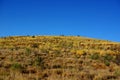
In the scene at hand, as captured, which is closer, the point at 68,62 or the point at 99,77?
the point at 99,77

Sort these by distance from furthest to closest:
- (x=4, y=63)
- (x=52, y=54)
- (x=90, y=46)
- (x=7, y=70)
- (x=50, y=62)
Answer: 1. (x=90, y=46)
2. (x=52, y=54)
3. (x=50, y=62)
4. (x=4, y=63)
5. (x=7, y=70)

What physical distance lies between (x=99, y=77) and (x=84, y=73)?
1.13 m

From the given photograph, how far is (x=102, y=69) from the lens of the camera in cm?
2347

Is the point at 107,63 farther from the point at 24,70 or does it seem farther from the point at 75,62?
the point at 24,70

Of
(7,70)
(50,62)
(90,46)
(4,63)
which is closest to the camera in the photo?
(7,70)

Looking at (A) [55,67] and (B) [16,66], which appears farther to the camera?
(A) [55,67]

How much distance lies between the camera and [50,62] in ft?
81.6

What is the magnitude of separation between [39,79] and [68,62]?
643cm

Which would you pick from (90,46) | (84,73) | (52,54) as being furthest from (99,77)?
(90,46)

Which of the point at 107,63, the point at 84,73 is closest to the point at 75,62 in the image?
the point at 107,63

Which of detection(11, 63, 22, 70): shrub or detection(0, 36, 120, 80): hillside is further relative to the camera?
detection(11, 63, 22, 70): shrub

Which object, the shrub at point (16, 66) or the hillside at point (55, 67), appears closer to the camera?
the hillside at point (55, 67)

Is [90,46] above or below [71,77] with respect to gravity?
above

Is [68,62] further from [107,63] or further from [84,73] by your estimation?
[84,73]
